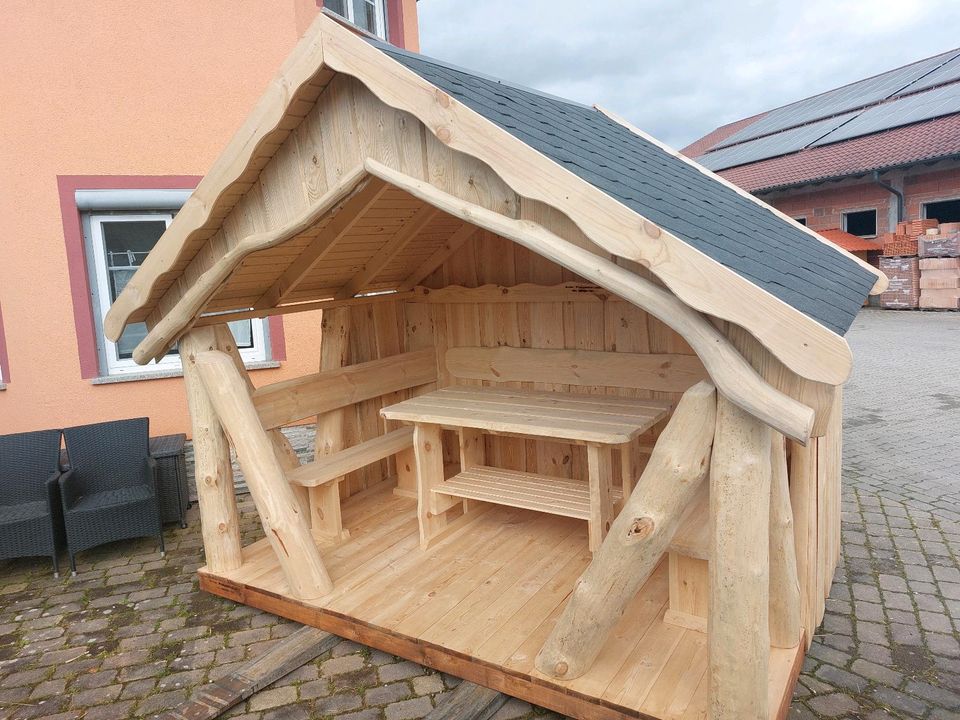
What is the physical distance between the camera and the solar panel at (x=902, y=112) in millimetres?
17938

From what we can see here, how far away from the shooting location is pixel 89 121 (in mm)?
7281

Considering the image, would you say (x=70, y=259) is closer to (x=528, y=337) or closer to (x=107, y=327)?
(x=107, y=327)

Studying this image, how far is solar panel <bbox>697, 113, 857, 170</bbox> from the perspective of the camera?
70.8 feet

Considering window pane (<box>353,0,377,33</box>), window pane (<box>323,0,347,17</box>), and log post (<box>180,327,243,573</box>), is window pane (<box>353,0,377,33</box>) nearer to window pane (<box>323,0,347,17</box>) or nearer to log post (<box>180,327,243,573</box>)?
window pane (<box>323,0,347,17</box>)

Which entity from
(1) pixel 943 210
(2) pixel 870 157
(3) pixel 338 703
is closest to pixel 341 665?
(3) pixel 338 703

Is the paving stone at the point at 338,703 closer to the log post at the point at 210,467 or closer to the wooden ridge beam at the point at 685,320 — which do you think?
the log post at the point at 210,467

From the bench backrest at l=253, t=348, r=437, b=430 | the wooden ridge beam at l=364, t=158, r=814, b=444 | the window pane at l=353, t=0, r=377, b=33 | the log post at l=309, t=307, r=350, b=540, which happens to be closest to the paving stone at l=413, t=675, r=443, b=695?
the log post at l=309, t=307, r=350, b=540

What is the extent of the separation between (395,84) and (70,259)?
609 cm

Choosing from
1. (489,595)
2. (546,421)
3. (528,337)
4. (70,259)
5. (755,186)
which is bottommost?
(489,595)

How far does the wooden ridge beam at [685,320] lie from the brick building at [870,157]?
17353 mm

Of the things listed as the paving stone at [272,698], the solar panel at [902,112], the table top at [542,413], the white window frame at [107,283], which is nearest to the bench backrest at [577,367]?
the table top at [542,413]

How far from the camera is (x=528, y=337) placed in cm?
513

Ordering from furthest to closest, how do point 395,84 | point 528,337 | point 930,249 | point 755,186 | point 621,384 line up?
1. point 755,186
2. point 930,249
3. point 528,337
4. point 621,384
5. point 395,84

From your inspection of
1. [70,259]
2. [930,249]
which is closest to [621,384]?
[70,259]
